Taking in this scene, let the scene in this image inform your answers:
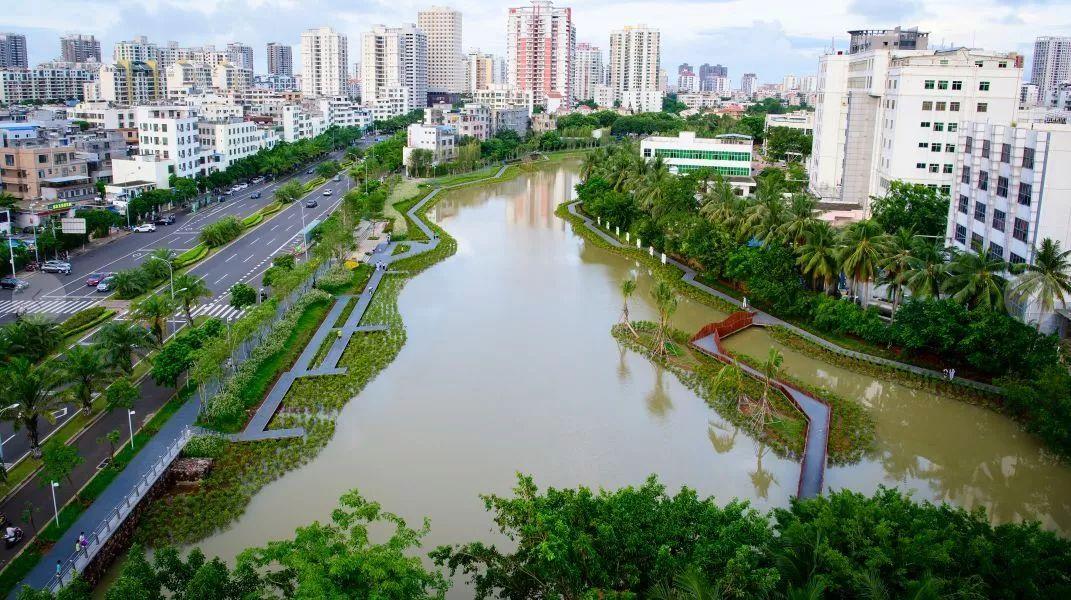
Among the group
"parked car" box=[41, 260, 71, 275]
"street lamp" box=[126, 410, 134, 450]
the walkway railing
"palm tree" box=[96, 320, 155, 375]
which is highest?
"palm tree" box=[96, 320, 155, 375]

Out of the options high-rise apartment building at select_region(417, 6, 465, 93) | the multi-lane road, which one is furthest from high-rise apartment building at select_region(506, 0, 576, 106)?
the multi-lane road

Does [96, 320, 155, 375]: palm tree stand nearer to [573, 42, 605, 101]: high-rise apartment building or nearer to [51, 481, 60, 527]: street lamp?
[51, 481, 60, 527]: street lamp

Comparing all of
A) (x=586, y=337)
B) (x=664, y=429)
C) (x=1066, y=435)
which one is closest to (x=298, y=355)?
(x=586, y=337)

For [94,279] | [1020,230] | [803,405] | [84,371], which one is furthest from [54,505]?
[1020,230]

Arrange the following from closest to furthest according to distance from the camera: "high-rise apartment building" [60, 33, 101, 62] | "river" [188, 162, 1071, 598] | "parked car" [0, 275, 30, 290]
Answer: "river" [188, 162, 1071, 598], "parked car" [0, 275, 30, 290], "high-rise apartment building" [60, 33, 101, 62]

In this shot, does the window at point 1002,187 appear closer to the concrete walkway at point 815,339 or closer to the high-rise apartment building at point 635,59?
the concrete walkway at point 815,339

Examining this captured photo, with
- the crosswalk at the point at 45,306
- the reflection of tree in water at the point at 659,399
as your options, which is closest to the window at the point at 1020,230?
the reflection of tree in water at the point at 659,399
